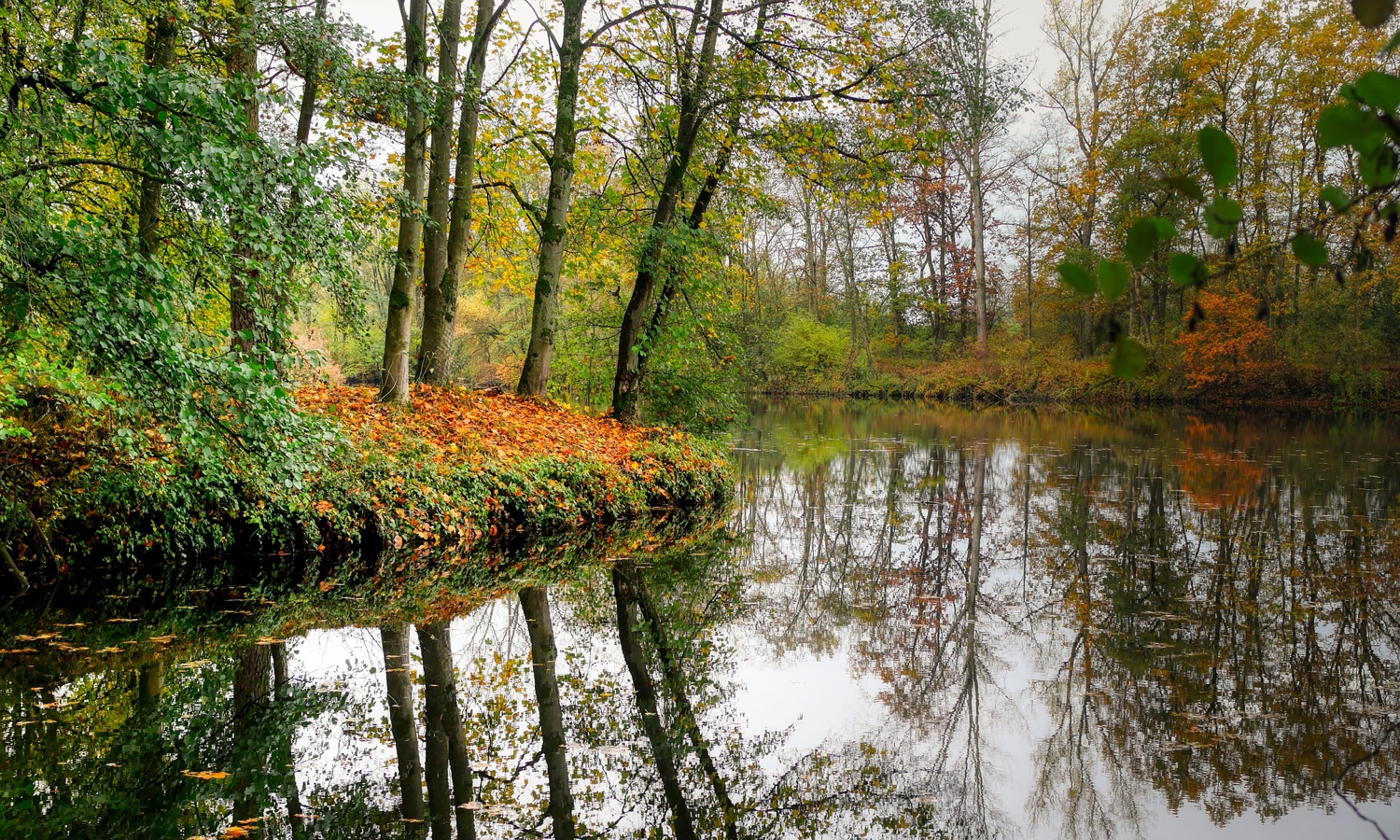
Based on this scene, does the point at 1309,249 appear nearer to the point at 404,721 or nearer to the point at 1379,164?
the point at 1379,164

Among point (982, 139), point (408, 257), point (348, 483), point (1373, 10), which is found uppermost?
point (982, 139)

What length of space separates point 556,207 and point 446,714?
8.44 metres

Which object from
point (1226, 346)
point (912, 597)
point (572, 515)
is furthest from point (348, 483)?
point (1226, 346)

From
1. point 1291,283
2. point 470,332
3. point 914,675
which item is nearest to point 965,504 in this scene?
point 914,675

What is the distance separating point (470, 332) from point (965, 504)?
26755 millimetres

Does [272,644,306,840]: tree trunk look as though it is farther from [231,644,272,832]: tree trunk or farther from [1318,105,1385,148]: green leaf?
[1318,105,1385,148]: green leaf

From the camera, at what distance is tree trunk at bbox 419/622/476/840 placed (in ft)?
12.6

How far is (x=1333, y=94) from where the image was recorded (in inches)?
1030

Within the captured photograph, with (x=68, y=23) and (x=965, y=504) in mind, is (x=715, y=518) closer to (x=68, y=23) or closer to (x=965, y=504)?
(x=965, y=504)

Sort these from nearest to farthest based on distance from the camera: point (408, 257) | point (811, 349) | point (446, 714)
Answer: point (446, 714) < point (408, 257) < point (811, 349)

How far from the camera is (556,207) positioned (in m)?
12.1

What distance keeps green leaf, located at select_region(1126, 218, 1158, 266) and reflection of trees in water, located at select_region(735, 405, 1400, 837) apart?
11.6ft

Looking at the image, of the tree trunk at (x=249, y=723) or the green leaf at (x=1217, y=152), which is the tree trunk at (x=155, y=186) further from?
the green leaf at (x=1217, y=152)

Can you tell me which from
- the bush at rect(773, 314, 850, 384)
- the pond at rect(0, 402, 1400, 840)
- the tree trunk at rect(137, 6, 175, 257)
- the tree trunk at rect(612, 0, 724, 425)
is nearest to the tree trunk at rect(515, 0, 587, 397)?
the tree trunk at rect(612, 0, 724, 425)
